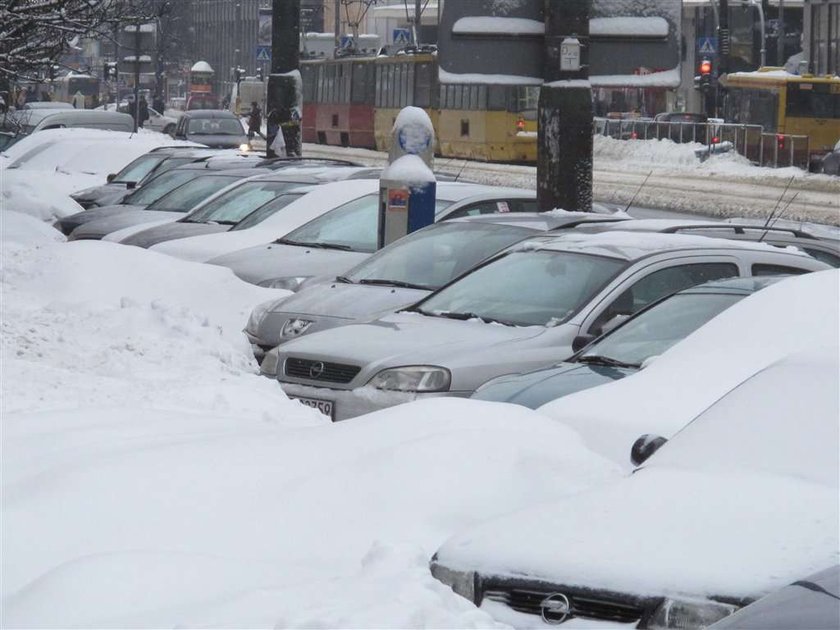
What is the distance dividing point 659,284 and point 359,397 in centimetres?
167

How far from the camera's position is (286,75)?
23812 millimetres

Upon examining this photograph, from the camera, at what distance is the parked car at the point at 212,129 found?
4103cm

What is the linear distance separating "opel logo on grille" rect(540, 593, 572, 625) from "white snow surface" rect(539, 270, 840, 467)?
5.55 feet

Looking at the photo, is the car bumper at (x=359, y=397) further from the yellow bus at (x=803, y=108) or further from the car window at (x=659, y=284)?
the yellow bus at (x=803, y=108)

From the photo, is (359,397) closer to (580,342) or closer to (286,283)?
(580,342)

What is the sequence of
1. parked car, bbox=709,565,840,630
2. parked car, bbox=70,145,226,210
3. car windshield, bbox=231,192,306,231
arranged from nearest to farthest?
1. parked car, bbox=709,565,840,630
2. car windshield, bbox=231,192,306,231
3. parked car, bbox=70,145,226,210

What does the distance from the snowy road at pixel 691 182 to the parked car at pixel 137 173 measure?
244 inches

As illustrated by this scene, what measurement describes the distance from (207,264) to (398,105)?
106ft

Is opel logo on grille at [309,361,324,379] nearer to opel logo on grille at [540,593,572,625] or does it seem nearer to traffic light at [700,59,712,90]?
opel logo on grille at [540,593,572,625]

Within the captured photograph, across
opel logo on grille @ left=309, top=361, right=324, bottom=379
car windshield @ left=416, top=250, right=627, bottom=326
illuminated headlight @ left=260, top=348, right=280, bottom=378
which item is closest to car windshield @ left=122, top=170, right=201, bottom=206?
illuminated headlight @ left=260, top=348, right=280, bottom=378

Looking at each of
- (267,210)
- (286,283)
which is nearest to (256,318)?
(286,283)

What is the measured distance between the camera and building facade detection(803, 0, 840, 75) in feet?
215

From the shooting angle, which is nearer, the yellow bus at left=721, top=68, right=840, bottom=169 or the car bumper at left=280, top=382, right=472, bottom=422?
the car bumper at left=280, top=382, right=472, bottom=422

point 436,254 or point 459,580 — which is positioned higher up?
point 436,254
